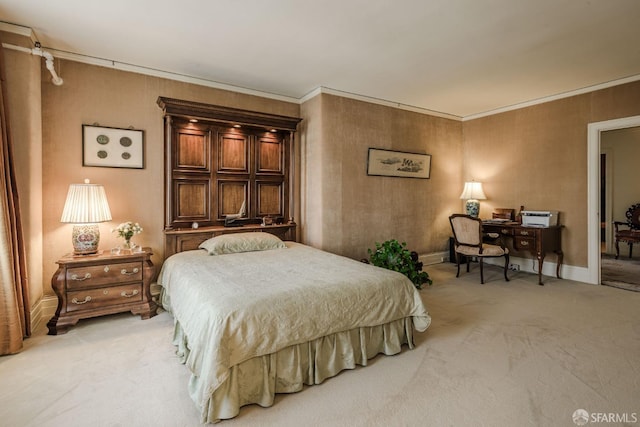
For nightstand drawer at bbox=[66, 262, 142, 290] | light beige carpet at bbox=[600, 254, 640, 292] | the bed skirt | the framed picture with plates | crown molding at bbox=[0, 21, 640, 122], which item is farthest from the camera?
light beige carpet at bbox=[600, 254, 640, 292]

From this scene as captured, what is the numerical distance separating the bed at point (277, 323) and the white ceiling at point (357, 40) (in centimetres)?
212

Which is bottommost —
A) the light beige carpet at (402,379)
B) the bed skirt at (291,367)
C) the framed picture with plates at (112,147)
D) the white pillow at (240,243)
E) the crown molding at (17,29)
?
the light beige carpet at (402,379)

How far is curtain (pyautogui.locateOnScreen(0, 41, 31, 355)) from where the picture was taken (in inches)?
98.5

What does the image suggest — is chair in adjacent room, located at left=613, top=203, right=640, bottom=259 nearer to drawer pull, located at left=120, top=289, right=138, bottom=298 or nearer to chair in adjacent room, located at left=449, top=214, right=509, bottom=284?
chair in adjacent room, located at left=449, top=214, right=509, bottom=284

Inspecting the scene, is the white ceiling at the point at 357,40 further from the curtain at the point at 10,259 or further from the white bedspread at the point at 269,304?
the white bedspread at the point at 269,304

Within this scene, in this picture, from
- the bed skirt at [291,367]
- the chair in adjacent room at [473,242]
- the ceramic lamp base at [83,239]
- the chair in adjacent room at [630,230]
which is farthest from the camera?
the chair in adjacent room at [630,230]

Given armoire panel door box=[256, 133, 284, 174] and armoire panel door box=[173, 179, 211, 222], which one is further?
A: armoire panel door box=[256, 133, 284, 174]

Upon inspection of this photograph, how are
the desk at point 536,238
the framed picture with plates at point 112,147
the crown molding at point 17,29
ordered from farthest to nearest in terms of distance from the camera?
the desk at point 536,238 < the framed picture with plates at point 112,147 < the crown molding at point 17,29

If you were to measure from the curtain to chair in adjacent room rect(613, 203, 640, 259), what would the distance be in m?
8.67

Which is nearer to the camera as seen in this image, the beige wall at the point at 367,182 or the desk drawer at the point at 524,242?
the beige wall at the point at 367,182

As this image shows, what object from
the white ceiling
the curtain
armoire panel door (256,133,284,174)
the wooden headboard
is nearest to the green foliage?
the wooden headboard

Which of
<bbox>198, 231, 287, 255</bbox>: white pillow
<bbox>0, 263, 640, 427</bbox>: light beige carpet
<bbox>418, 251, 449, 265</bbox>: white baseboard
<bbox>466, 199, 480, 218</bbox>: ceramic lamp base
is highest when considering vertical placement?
<bbox>466, 199, 480, 218</bbox>: ceramic lamp base

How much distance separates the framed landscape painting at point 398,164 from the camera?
4949mm

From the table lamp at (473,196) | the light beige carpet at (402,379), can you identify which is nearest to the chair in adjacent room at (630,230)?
the table lamp at (473,196)
